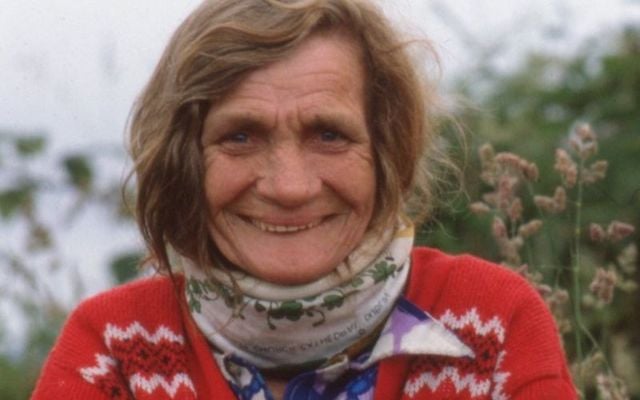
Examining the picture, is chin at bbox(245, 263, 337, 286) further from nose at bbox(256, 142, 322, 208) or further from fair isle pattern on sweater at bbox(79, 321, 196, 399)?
fair isle pattern on sweater at bbox(79, 321, 196, 399)

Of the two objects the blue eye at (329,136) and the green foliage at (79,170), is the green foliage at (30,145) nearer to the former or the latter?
the green foliage at (79,170)

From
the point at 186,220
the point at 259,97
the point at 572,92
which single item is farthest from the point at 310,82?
the point at 572,92

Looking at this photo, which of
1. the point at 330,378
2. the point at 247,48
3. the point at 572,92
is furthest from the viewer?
the point at 572,92

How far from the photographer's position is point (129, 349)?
3.75m

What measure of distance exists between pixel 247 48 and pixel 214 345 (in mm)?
661

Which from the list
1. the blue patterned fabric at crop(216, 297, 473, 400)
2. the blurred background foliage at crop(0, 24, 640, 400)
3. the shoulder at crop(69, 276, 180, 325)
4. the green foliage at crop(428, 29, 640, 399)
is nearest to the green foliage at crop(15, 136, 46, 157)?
the blurred background foliage at crop(0, 24, 640, 400)

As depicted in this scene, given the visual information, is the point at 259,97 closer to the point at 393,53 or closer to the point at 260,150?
the point at 260,150

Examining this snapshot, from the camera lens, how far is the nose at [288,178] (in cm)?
344

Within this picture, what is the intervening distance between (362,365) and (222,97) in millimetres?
625

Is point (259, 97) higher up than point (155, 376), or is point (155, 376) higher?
point (259, 97)

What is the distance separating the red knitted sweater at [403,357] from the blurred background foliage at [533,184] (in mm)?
1147

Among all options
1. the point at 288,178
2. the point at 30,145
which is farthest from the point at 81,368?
the point at 30,145

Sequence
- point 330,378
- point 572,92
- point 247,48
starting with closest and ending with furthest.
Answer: point 247,48 → point 330,378 → point 572,92

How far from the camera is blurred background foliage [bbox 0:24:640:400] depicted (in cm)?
539
